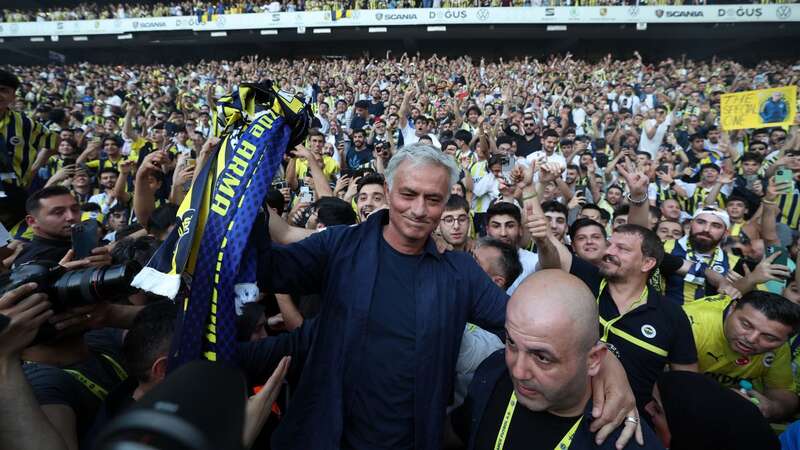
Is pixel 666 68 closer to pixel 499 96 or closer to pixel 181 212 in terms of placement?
pixel 499 96

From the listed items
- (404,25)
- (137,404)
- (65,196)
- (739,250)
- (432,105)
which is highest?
(404,25)

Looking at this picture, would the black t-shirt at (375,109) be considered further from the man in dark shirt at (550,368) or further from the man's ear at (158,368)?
the man in dark shirt at (550,368)

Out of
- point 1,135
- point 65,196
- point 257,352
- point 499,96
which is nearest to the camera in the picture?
point 257,352

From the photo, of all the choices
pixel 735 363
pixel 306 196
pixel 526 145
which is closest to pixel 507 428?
pixel 735 363

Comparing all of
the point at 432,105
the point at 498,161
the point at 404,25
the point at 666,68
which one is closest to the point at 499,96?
the point at 432,105

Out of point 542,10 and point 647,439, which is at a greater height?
point 542,10

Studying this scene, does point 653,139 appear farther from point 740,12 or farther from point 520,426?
point 740,12

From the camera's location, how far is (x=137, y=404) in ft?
1.76

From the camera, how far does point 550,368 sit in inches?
57.2

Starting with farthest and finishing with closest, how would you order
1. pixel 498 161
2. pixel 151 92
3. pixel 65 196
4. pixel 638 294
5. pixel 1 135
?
1. pixel 151 92
2. pixel 498 161
3. pixel 1 135
4. pixel 65 196
5. pixel 638 294

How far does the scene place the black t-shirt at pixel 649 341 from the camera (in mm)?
2562

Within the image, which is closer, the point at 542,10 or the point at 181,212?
the point at 181,212

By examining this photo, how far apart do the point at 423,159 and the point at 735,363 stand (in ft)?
8.54

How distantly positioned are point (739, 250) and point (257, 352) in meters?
5.23
